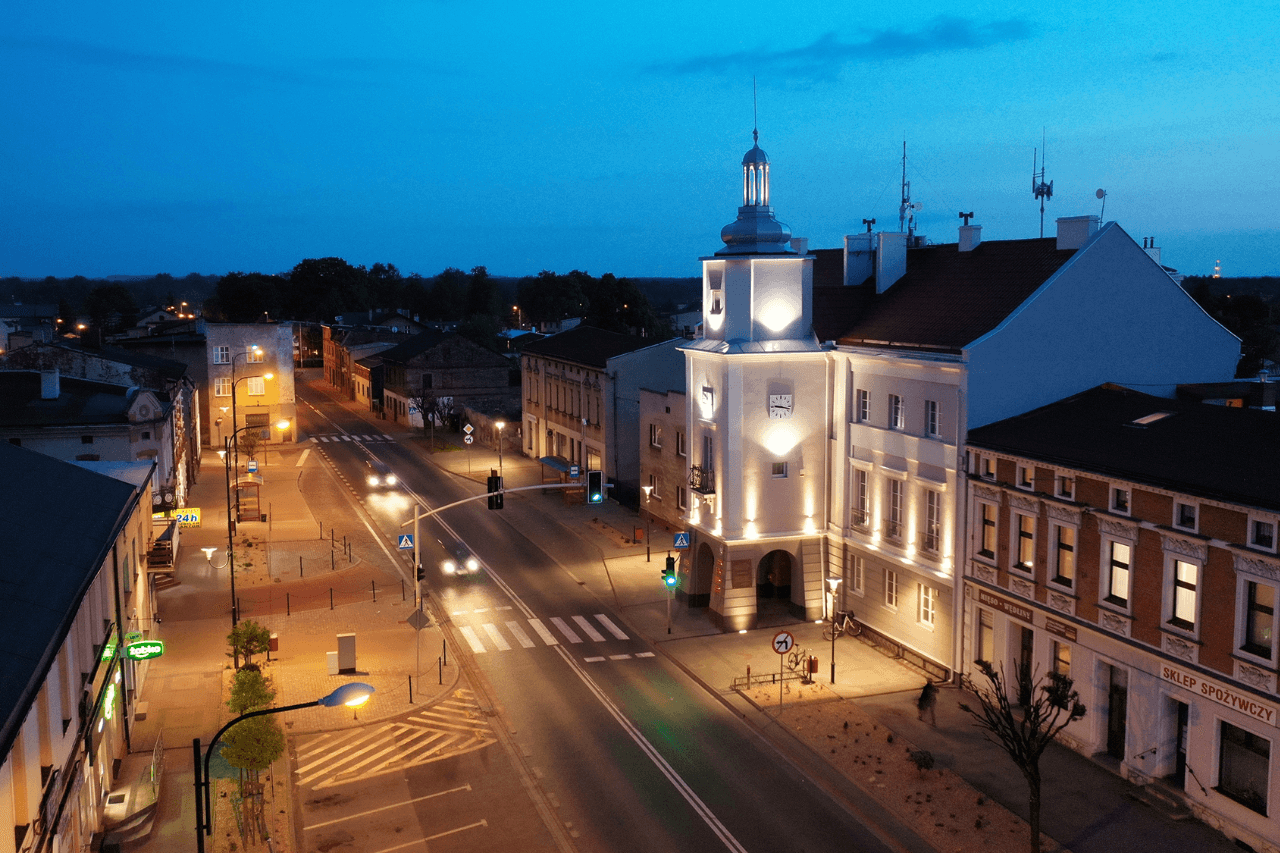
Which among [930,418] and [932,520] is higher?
[930,418]

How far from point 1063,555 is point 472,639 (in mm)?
21411

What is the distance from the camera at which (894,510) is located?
3831 cm

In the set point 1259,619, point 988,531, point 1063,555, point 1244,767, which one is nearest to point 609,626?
point 988,531

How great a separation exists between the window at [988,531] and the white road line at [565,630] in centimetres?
1523

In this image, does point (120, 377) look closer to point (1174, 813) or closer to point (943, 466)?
point (943, 466)

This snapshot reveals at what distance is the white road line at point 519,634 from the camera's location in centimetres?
3958

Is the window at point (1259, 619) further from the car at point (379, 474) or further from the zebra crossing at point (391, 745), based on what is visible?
the car at point (379, 474)

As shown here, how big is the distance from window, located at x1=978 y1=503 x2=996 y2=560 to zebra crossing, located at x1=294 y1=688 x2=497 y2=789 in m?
16.3

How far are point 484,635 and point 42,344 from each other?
3994 cm

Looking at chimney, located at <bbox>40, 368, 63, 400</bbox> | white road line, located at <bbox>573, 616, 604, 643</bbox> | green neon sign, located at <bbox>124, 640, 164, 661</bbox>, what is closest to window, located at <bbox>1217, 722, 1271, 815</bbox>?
white road line, located at <bbox>573, 616, 604, 643</bbox>

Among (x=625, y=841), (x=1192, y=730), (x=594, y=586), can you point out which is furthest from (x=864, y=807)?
(x=594, y=586)

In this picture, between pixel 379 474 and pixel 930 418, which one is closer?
pixel 930 418

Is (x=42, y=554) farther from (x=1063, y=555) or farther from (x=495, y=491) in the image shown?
(x=1063, y=555)

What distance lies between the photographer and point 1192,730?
84.2 feet
